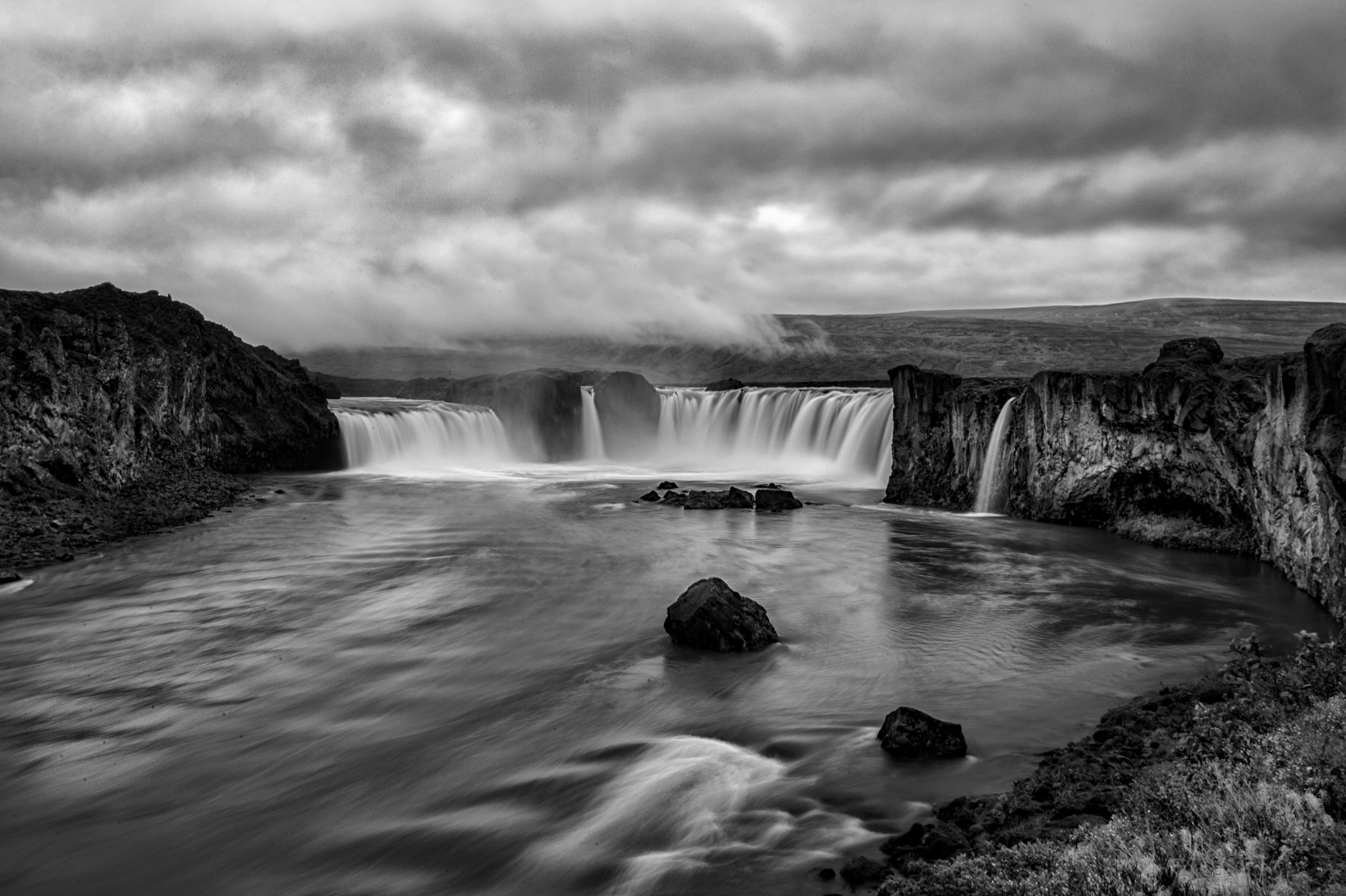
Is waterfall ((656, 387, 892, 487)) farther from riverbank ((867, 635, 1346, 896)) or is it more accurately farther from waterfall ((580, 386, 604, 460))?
riverbank ((867, 635, 1346, 896))

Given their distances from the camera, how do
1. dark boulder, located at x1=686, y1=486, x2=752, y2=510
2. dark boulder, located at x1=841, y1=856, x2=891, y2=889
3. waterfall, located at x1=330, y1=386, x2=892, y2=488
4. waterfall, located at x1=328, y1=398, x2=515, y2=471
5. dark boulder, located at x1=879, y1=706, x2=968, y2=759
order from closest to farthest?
dark boulder, located at x1=841, y1=856, x2=891, y2=889
dark boulder, located at x1=879, y1=706, x2=968, y2=759
dark boulder, located at x1=686, y1=486, x2=752, y2=510
waterfall, located at x1=330, y1=386, x2=892, y2=488
waterfall, located at x1=328, y1=398, x2=515, y2=471

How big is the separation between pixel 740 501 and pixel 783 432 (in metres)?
22.5

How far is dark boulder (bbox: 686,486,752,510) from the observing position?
105ft

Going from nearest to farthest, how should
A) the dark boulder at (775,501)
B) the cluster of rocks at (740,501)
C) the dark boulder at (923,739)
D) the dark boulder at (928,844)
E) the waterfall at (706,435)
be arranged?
the dark boulder at (928,844)
the dark boulder at (923,739)
the dark boulder at (775,501)
the cluster of rocks at (740,501)
the waterfall at (706,435)

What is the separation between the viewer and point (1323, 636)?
47.3 ft

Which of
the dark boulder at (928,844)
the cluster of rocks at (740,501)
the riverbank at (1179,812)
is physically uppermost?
the riverbank at (1179,812)

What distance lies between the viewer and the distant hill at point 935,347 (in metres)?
119

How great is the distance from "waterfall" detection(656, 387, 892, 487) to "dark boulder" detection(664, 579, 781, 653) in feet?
88.5

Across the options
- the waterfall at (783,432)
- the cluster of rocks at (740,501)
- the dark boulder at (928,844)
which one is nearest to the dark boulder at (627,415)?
the waterfall at (783,432)

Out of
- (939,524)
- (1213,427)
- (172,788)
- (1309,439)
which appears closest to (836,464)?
(939,524)

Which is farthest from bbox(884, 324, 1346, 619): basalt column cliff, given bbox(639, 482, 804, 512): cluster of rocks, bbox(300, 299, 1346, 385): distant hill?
bbox(300, 299, 1346, 385): distant hill

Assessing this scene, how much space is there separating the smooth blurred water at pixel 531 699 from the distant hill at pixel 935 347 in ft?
301

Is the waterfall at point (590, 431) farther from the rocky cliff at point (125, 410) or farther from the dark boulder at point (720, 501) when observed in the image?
the dark boulder at point (720, 501)

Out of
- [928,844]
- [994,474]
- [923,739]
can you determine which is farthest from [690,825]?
[994,474]
